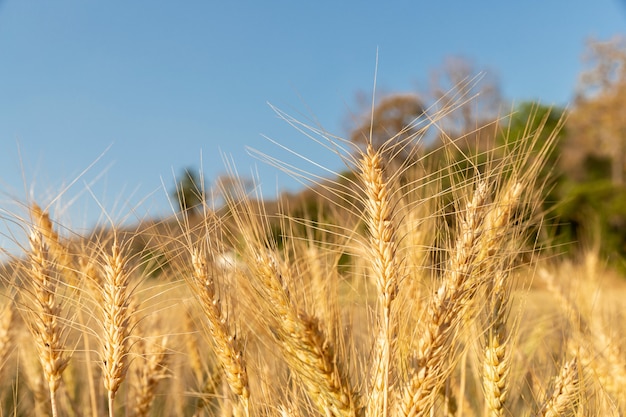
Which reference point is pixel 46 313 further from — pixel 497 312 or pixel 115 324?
pixel 497 312

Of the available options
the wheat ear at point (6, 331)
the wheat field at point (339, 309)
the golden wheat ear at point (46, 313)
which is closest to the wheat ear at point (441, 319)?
the wheat field at point (339, 309)

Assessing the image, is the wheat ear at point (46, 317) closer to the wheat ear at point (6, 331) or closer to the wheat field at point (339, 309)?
the wheat field at point (339, 309)

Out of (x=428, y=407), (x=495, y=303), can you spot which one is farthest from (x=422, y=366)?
(x=495, y=303)

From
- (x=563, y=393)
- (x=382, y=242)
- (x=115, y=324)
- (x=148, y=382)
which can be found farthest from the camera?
(x=148, y=382)

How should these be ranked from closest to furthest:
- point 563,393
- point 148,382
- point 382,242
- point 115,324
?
point 382,242
point 115,324
point 563,393
point 148,382

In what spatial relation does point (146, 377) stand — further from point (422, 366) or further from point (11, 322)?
point (422, 366)

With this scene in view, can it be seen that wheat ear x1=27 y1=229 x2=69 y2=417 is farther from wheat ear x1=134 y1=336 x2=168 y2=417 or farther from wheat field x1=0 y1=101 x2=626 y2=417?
wheat ear x1=134 y1=336 x2=168 y2=417

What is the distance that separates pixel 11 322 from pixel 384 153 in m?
1.54

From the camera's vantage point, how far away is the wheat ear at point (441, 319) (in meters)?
1.29

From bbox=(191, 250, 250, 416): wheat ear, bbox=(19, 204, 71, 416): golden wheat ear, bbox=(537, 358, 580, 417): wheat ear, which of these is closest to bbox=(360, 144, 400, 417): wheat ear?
bbox=(191, 250, 250, 416): wheat ear

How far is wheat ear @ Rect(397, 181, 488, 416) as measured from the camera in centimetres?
129

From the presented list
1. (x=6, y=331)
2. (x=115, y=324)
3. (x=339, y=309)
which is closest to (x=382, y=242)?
(x=339, y=309)

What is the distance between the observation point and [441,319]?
131cm

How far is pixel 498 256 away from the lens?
1.50 m
